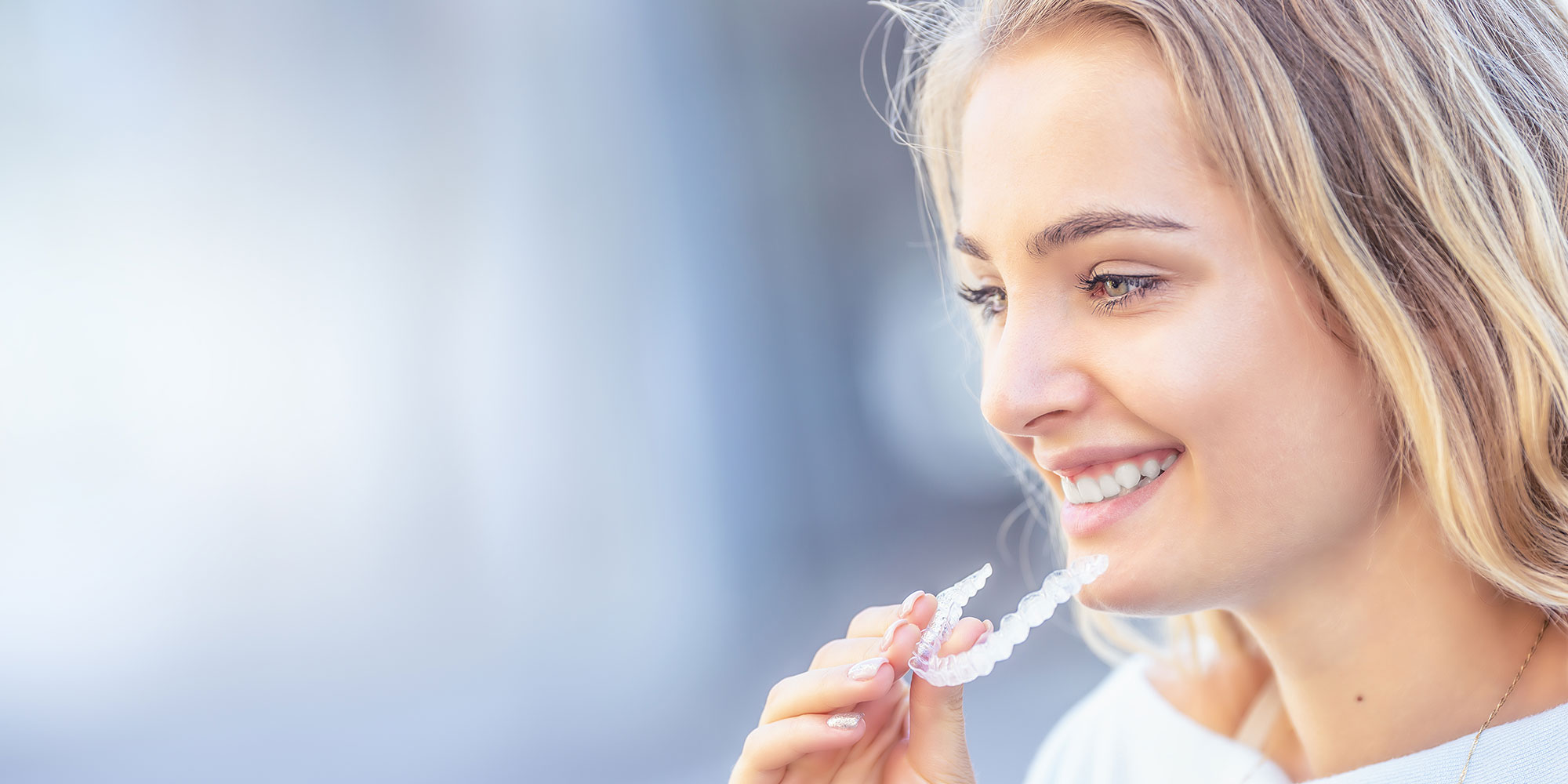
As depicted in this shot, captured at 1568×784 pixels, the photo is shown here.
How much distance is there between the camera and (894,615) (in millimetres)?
975

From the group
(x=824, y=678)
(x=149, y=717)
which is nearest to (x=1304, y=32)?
(x=824, y=678)

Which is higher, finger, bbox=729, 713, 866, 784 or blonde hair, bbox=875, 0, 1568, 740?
blonde hair, bbox=875, 0, 1568, 740

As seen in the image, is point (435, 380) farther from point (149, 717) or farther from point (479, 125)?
point (149, 717)

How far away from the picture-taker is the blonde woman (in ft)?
2.93

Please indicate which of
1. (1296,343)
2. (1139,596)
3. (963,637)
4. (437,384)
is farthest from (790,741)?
(437,384)

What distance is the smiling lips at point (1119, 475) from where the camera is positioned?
0.96m

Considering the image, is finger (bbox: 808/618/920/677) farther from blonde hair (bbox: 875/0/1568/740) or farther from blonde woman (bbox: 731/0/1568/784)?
blonde hair (bbox: 875/0/1568/740)

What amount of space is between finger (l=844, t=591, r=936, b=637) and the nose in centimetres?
19

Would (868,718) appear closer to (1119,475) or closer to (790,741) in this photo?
(790,741)

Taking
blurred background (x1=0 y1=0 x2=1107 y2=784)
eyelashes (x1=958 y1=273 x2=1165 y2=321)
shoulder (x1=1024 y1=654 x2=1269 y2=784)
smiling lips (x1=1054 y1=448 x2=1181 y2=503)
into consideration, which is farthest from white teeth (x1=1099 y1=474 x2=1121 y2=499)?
blurred background (x1=0 y1=0 x2=1107 y2=784)

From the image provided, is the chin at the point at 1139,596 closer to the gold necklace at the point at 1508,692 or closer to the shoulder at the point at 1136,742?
the gold necklace at the point at 1508,692

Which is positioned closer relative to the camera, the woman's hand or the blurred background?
the woman's hand

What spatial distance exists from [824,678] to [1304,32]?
29.7 inches

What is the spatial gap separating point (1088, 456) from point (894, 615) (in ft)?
0.82
